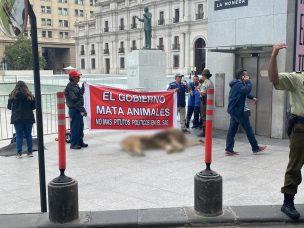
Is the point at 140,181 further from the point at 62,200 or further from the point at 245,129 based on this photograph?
the point at 245,129

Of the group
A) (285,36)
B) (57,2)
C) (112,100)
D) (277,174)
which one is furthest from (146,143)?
(57,2)

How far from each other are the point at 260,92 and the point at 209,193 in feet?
19.1

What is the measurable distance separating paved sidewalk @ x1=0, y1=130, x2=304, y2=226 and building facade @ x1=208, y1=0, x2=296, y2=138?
1.70m

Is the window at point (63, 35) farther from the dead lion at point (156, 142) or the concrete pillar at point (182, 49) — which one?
the dead lion at point (156, 142)

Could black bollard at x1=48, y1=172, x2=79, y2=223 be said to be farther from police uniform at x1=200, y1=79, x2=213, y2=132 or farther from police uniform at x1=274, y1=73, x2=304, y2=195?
police uniform at x1=200, y1=79, x2=213, y2=132

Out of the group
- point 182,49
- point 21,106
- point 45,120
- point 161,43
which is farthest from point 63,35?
point 21,106

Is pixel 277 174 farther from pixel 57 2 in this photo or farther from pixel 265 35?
pixel 57 2

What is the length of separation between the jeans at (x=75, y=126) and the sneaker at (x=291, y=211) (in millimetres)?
5227

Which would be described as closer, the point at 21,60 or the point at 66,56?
the point at 21,60

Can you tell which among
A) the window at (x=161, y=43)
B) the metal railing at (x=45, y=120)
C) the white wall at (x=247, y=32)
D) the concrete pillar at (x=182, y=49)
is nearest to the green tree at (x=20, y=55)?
the window at (x=161, y=43)

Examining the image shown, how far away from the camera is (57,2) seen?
260 feet

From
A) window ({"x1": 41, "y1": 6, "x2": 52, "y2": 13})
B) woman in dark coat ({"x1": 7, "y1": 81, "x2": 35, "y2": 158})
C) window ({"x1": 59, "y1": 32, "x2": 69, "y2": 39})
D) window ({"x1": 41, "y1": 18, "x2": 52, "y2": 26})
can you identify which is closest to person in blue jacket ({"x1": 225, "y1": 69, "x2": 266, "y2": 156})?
woman in dark coat ({"x1": 7, "y1": 81, "x2": 35, "y2": 158})

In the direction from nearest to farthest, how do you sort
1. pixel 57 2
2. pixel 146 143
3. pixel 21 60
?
pixel 146 143, pixel 21 60, pixel 57 2

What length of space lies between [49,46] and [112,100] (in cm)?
9315
